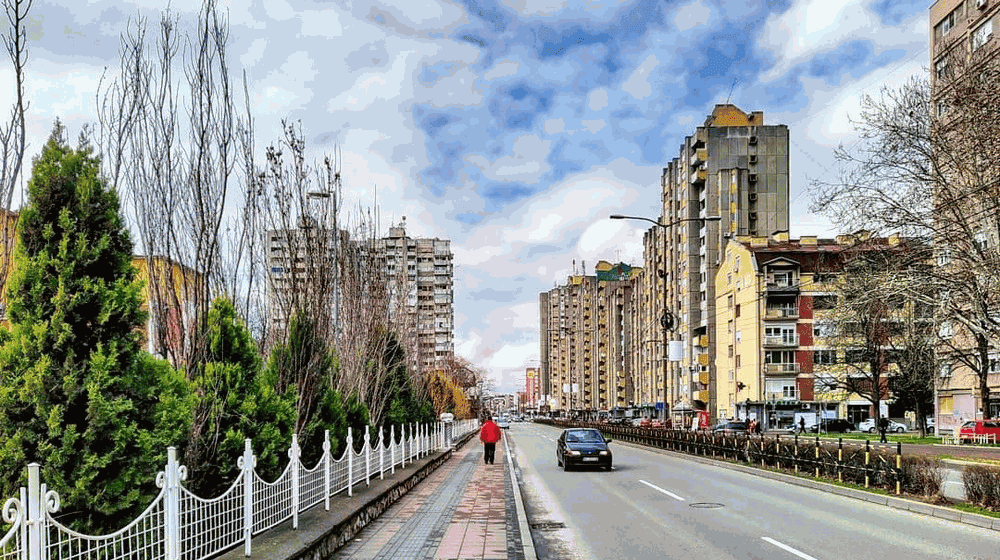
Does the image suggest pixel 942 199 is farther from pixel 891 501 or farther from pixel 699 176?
pixel 699 176

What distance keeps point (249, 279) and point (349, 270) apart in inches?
385

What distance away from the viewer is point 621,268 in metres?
177

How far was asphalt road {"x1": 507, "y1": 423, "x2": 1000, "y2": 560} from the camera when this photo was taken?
11.9 metres

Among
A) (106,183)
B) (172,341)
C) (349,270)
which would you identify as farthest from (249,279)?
(349,270)

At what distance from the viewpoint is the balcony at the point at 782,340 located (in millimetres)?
82375

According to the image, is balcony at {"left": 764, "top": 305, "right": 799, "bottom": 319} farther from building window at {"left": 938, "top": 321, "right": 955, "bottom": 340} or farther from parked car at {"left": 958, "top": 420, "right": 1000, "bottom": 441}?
building window at {"left": 938, "top": 321, "right": 955, "bottom": 340}

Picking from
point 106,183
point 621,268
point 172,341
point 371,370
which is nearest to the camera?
point 106,183

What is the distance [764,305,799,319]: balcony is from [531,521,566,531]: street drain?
71.3 meters

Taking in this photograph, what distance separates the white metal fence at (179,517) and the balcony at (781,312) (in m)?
73.2

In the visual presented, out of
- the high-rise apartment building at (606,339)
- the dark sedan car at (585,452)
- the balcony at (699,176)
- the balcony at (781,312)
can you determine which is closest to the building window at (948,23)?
the balcony at (781,312)

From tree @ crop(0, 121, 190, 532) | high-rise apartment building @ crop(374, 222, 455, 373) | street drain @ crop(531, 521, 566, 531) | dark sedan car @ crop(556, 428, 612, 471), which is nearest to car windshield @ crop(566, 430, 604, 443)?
dark sedan car @ crop(556, 428, 612, 471)

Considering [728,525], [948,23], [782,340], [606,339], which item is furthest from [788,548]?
[606,339]

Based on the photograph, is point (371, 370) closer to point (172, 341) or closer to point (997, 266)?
point (172, 341)

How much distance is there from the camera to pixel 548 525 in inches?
597
